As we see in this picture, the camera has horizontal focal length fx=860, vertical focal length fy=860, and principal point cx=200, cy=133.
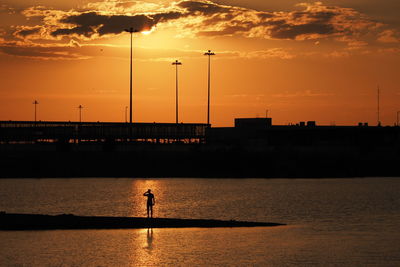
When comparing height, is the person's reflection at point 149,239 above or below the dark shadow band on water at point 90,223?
below

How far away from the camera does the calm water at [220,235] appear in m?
57.8

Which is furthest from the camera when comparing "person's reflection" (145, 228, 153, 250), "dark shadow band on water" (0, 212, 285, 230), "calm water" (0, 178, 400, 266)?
"dark shadow band on water" (0, 212, 285, 230)

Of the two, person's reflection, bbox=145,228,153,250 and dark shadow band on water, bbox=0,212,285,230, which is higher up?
dark shadow band on water, bbox=0,212,285,230

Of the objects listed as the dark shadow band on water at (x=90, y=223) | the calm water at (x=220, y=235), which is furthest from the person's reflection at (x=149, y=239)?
the dark shadow band on water at (x=90, y=223)

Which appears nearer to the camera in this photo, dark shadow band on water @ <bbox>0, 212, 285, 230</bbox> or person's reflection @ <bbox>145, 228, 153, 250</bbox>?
person's reflection @ <bbox>145, 228, 153, 250</bbox>

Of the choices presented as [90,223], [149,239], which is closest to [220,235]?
[149,239]

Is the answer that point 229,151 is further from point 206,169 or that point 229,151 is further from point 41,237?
point 41,237

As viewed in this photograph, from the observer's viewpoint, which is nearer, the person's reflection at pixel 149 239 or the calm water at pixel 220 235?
the calm water at pixel 220 235

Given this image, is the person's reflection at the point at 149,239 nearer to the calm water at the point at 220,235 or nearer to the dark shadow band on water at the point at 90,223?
the calm water at the point at 220,235

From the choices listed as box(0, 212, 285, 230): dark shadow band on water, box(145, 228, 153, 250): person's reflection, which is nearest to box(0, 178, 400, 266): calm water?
box(145, 228, 153, 250): person's reflection

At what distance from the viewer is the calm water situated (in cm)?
5781

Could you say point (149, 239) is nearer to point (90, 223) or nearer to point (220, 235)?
point (220, 235)

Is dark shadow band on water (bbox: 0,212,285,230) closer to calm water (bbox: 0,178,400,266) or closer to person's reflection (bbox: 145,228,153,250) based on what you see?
person's reflection (bbox: 145,228,153,250)

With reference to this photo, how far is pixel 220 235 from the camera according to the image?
67.9 metres
